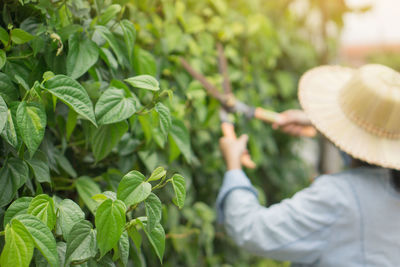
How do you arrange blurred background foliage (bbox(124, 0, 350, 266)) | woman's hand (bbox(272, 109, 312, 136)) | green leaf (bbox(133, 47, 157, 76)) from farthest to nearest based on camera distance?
woman's hand (bbox(272, 109, 312, 136)) → blurred background foliage (bbox(124, 0, 350, 266)) → green leaf (bbox(133, 47, 157, 76))

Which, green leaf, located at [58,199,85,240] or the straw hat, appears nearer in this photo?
green leaf, located at [58,199,85,240]

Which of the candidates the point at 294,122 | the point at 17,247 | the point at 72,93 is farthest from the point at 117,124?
the point at 294,122

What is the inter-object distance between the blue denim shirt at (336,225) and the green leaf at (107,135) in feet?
1.71

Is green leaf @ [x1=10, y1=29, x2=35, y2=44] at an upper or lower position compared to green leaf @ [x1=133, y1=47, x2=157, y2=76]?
upper

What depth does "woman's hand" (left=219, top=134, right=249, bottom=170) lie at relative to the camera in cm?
148

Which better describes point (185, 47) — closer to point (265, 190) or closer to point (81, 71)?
point (81, 71)

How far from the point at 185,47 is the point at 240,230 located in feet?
2.63

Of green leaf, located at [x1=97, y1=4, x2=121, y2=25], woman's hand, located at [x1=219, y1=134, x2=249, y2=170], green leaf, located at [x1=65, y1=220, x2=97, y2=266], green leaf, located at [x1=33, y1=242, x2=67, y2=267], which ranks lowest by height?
woman's hand, located at [x1=219, y1=134, x2=249, y2=170]

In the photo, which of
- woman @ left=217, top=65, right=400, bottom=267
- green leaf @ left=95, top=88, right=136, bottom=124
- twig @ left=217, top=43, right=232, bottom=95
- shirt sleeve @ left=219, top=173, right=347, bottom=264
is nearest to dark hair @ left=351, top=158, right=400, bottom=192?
woman @ left=217, top=65, right=400, bottom=267

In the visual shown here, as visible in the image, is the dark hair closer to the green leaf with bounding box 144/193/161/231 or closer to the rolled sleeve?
the rolled sleeve

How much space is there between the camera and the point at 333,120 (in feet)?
4.40

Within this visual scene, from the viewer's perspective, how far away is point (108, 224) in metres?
0.79

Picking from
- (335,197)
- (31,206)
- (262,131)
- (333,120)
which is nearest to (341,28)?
(262,131)

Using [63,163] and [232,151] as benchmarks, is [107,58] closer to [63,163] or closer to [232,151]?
[63,163]
